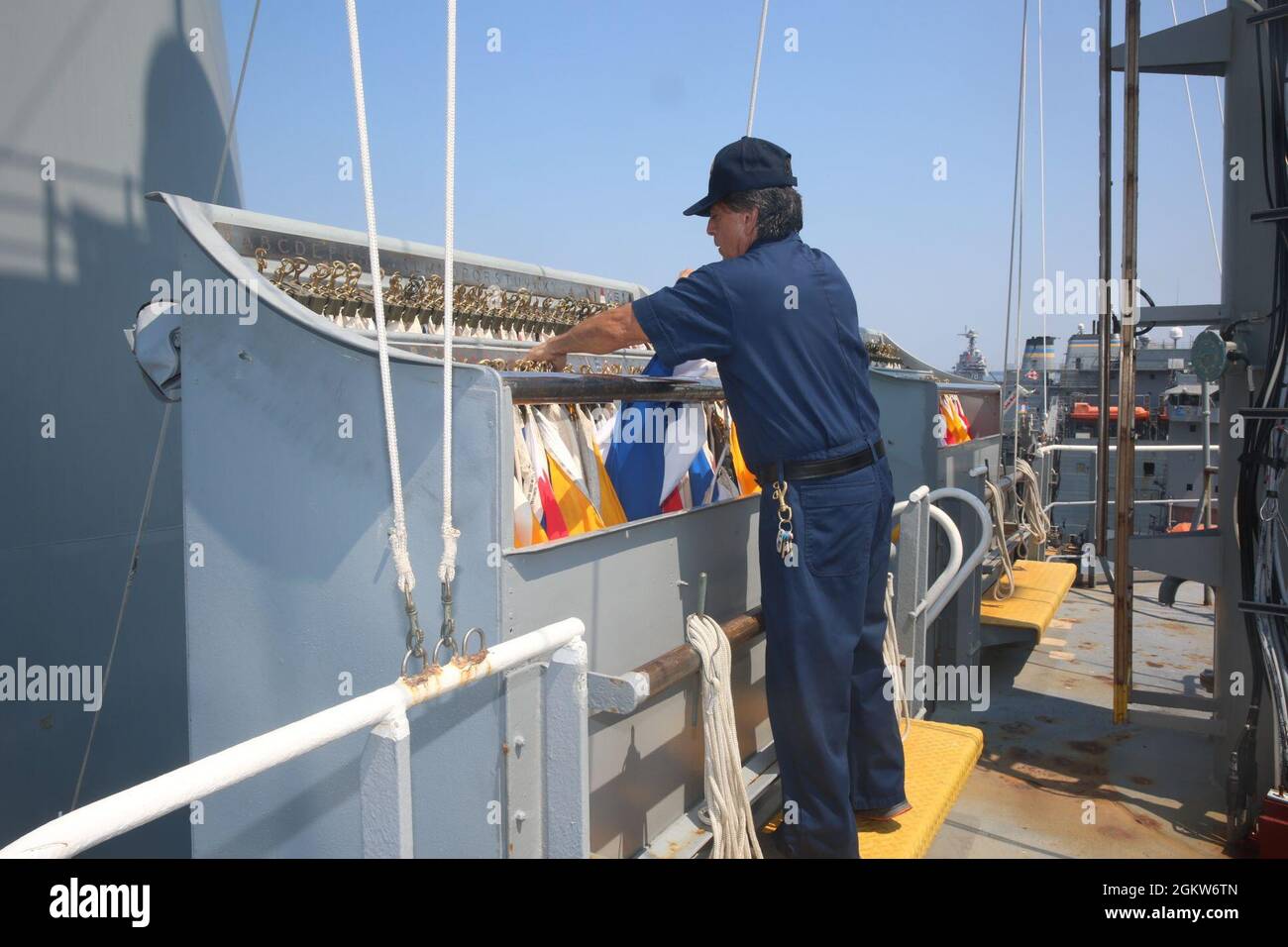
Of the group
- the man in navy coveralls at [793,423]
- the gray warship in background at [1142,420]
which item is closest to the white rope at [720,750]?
the man in navy coveralls at [793,423]

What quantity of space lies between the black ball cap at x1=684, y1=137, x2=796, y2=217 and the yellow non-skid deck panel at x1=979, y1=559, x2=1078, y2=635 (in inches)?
156

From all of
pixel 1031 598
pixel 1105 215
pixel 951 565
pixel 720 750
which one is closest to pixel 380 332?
pixel 720 750

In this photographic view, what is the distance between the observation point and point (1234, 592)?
149 inches

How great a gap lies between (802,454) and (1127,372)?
2.13 meters

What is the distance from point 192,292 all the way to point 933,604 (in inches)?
109

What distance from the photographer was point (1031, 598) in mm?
6277

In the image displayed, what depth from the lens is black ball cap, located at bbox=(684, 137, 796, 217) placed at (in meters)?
2.37

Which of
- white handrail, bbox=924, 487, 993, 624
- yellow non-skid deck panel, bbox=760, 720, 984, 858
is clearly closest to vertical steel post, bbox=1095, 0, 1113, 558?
white handrail, bbox=924, 487, 993, 624

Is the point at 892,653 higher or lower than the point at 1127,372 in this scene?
lower

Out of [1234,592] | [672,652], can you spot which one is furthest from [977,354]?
[672,652]

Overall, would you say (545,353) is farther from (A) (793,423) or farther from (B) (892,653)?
(B) (892,653)

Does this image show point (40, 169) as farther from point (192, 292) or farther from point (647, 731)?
point (647, 731)

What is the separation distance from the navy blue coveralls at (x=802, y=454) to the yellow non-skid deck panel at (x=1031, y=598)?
3.61 metres

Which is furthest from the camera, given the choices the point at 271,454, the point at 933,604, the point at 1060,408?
the point at 1060,408
